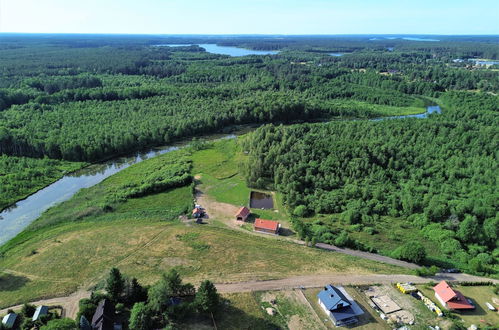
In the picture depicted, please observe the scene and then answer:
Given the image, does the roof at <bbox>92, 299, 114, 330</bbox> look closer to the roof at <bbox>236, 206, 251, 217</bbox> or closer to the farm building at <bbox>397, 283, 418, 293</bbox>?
the roof at <bbox>236, 206, 251, 217</bbox>

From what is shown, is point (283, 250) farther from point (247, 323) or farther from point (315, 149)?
point (315, 149)

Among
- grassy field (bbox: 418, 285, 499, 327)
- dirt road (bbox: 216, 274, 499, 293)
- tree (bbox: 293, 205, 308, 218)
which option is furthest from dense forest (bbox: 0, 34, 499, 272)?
dirt road (bbox: 216, 274, 499, 293)

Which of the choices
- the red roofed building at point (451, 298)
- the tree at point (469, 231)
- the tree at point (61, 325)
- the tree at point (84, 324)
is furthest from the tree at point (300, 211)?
the tree at point (61, 325)

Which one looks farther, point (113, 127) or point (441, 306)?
point (113, 127)

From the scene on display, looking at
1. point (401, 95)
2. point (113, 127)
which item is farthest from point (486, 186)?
point (401, 95)

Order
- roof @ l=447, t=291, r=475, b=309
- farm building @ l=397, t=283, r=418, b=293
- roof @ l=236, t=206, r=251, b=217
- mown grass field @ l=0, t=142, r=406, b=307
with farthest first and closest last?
roof @ l=236, t=206, r=251, b=217
mown grass field @ l=0, t=142, r=406, b=307
farm building @ l=397, t=283, r=418, b=293
roof @ l=447, t=291, r=475, b=309

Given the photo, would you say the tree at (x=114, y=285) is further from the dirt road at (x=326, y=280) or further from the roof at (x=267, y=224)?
the roof at (x=267, y=224)
